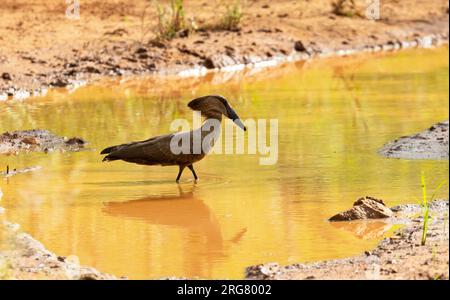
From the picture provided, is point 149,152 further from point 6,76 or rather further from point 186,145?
point 6,76

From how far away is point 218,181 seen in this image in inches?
374

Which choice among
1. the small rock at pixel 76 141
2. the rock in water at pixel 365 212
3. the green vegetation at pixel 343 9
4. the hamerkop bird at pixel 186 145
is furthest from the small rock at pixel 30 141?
the green vegetation at pixel 343 9

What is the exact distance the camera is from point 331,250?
23.5ft

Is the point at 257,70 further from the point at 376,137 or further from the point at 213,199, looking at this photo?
the point at 213,199

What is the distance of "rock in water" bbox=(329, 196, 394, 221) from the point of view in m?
7.88

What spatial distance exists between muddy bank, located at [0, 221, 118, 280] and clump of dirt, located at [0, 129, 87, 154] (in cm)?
345

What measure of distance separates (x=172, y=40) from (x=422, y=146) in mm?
7822

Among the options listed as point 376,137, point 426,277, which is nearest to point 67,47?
point 376,137

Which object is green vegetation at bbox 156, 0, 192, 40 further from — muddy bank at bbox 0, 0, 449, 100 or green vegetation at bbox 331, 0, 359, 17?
green vegetation at bbox 331, 0, 359, 17

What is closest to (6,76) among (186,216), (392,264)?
(186,216)

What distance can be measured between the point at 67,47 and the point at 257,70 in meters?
2.80

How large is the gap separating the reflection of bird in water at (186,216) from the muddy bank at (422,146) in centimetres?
223

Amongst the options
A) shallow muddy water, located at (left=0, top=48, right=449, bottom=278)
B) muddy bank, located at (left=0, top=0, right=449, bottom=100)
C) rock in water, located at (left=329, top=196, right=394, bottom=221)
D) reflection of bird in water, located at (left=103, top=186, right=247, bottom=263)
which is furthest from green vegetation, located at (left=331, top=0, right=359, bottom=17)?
rock in water, located at (left=329, top=196, right=394, bottom=221)
